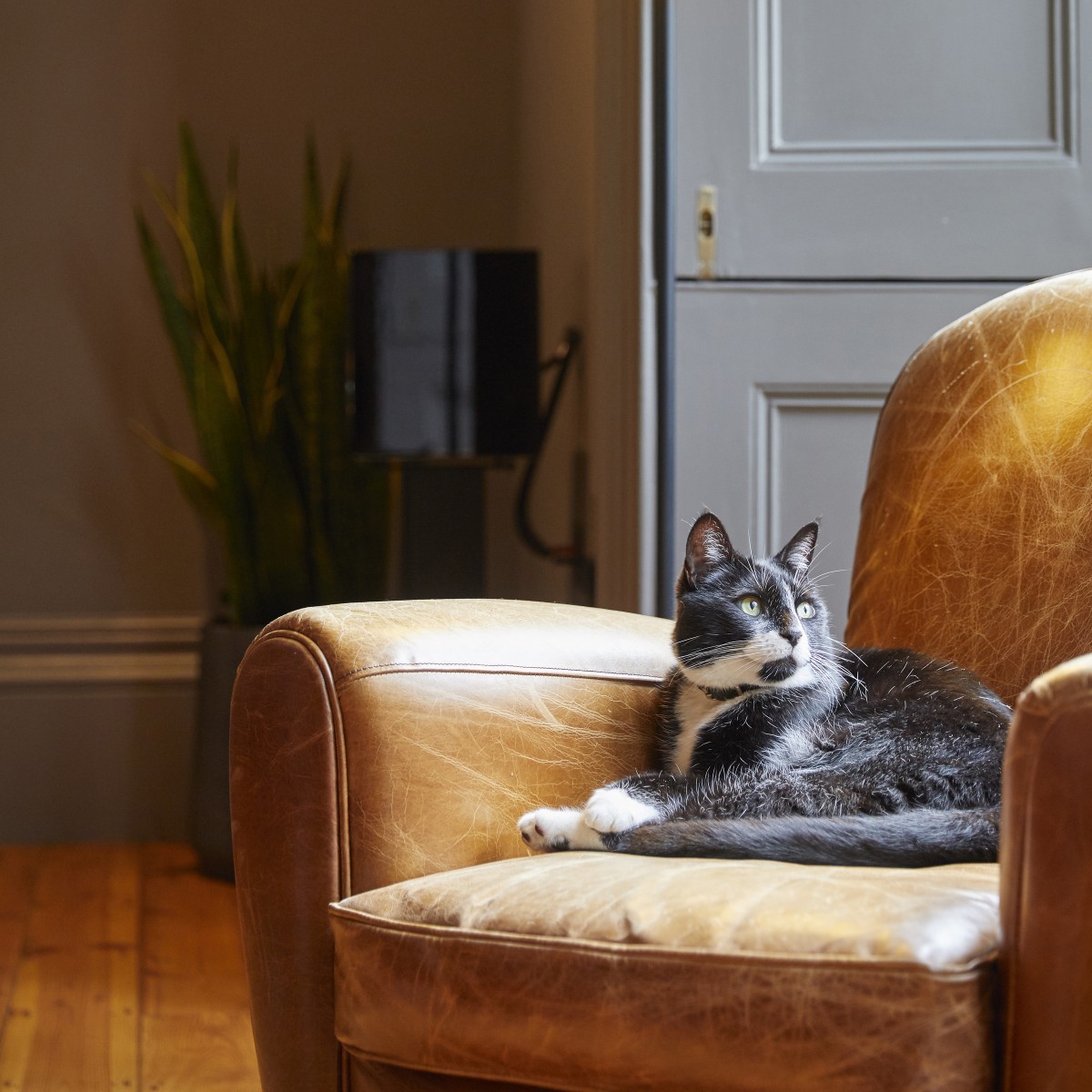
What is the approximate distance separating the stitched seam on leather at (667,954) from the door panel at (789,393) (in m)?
1.04

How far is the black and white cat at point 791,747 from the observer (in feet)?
2.83

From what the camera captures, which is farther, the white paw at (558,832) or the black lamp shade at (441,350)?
the black lamp shade at (441,350)

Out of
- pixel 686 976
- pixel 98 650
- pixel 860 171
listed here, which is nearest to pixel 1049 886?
pixel 686 976

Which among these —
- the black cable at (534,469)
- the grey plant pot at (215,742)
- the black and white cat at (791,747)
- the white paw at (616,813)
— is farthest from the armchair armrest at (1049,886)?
the grey plant pot at (215,742)

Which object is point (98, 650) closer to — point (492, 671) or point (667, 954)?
point (492, 671)

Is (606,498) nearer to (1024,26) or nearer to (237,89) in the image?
→ (1024,26)

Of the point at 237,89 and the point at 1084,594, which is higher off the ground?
the point at 237,89

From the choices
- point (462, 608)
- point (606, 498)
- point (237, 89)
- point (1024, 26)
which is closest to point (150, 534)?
point (237, 89)

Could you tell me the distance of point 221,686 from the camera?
2371 mm

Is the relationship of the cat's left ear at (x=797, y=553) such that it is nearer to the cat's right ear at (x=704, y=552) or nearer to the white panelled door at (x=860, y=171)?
the cat's right ear at (x=704, y=552)

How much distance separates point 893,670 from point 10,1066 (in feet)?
4.21

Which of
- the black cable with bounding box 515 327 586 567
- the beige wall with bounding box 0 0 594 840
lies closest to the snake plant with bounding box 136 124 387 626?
the beige wall with bounding box 0 0 594 840

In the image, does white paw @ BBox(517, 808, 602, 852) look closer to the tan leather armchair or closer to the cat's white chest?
the tan leather armchair

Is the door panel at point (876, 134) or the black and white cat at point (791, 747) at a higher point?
the door panel at point (876, 134)
